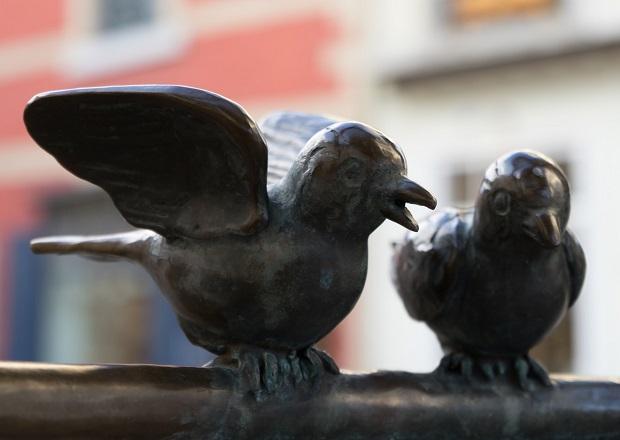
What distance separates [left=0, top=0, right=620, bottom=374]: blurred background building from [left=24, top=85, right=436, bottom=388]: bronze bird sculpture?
269cm

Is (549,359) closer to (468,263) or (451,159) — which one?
(451,159)

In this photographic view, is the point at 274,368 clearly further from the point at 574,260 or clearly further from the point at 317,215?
the point at 574,260

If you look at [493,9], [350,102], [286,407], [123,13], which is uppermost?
[123,13]

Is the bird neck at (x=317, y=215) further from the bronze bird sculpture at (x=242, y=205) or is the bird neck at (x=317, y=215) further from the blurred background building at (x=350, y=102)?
the blurred background building at (x=350, y=102)

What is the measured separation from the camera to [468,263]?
0.86 metres

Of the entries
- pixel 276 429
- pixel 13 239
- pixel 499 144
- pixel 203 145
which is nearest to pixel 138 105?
pixel 203 145

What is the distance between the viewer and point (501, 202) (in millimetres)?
821

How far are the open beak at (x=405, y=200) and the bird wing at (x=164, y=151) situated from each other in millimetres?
80

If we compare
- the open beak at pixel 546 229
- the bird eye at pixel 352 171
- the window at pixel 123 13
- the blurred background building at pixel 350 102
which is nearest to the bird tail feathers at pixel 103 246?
the bird eye at pixel 352 171

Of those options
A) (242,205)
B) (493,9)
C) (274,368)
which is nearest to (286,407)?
(274,368)

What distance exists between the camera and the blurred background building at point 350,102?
3906 mm

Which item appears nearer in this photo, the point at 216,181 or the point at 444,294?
the point at 216,181

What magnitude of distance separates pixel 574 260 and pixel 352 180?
22 cm

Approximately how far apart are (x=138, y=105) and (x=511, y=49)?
343 cm
